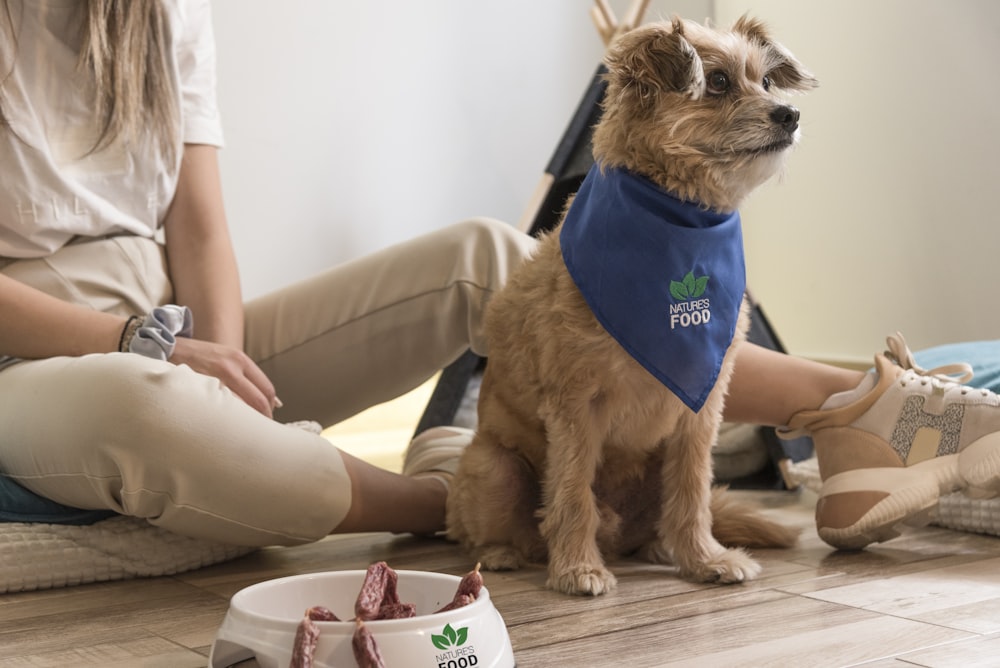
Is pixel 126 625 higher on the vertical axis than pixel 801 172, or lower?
lower

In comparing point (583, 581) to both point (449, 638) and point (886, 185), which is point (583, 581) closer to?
point (449, 638)

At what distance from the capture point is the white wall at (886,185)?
2799 mm

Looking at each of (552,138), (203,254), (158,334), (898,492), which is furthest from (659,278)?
(552,138)

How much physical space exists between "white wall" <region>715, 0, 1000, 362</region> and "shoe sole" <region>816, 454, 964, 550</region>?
4.42 feet

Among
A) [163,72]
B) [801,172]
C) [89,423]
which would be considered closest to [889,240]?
[801,172]

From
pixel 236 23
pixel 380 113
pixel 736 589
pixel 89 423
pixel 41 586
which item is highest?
pixel 236 23

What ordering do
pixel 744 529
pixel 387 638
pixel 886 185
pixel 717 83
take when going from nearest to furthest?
pixel 387 638
pixel 717 83
pixel 744 529
pixel 886 185

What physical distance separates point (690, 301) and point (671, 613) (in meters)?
0.41

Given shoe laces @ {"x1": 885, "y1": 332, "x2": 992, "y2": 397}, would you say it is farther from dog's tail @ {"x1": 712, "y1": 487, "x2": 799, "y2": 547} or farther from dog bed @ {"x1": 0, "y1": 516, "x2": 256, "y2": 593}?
dog bed @ {"x1": 0, "y1": 516, "x2": 256, "y2": 593}

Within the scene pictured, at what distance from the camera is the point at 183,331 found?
5.41ft

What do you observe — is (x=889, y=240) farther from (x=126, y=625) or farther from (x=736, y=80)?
(x=126, y=625)

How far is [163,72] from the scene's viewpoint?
1748 mm

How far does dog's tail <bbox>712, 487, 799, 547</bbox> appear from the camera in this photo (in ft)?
5.34

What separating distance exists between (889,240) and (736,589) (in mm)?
2025
